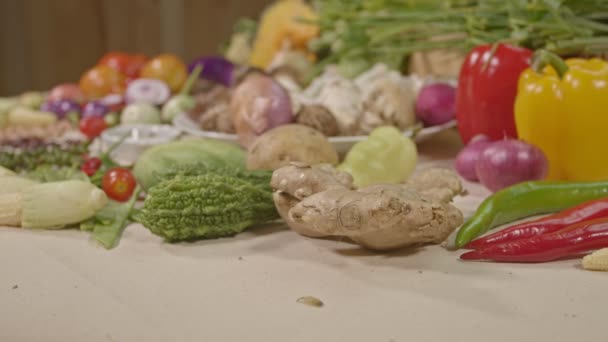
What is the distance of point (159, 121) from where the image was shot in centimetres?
236

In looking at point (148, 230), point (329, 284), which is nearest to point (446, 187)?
point (329, 284)

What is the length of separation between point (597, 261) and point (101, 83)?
218cm

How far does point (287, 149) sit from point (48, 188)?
47 cm

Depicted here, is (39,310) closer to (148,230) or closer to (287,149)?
(148,230)

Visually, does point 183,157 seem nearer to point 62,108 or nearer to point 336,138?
point 336,138

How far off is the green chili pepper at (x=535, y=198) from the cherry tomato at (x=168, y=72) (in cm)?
175

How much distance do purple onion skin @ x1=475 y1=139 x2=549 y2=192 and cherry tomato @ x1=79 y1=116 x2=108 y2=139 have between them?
122 centimetres

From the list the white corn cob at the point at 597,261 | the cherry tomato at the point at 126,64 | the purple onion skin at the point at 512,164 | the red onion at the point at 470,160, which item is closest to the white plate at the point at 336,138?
the red onion at the point at 470,160

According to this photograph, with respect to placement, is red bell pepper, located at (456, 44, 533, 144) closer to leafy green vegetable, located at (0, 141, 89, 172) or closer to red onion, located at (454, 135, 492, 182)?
red onion, located at (454, 135, 492, 182)

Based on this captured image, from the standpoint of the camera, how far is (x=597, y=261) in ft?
3.59

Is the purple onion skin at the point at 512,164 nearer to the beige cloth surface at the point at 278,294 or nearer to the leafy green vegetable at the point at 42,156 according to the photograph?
the beige cloth surface at the point at 278,294

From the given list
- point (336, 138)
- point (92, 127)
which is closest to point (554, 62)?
point (336, 138)

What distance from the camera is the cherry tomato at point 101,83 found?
282 centimetres

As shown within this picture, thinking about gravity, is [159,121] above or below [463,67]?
below
